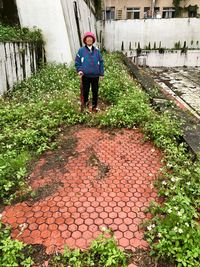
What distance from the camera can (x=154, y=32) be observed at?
18.9 meters

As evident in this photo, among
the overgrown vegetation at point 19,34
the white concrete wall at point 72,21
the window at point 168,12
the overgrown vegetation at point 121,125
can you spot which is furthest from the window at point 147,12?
the overgrown vegetation at point 121,125

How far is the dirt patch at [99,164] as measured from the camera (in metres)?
3.87

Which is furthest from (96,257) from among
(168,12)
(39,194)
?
(168,12)

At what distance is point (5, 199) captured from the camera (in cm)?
335

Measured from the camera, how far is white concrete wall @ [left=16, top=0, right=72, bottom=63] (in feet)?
32.8

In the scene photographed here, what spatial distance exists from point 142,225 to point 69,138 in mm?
2410

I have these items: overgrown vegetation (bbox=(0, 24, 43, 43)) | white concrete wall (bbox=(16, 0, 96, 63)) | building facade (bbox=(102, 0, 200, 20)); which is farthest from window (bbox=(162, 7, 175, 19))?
overgrown vegetation (bbox=(0, 24, 43, 43))

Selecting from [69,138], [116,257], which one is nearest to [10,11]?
[69,138]

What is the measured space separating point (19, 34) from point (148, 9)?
1870 cm

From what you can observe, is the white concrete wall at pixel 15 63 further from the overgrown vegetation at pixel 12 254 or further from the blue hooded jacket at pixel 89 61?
the overgrown vegetation at pixel 12 254

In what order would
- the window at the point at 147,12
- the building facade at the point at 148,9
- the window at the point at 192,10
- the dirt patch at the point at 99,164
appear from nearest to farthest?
the dirt patch at the point at 99,164
the window at the point at 192,10
the building facade at the point at 148,9
the window at the point at 147,12

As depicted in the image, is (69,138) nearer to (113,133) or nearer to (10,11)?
(113,133)

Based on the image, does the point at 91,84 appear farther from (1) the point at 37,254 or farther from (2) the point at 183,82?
(2) the point at 183,82

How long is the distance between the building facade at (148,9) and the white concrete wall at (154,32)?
5758 millimetres
